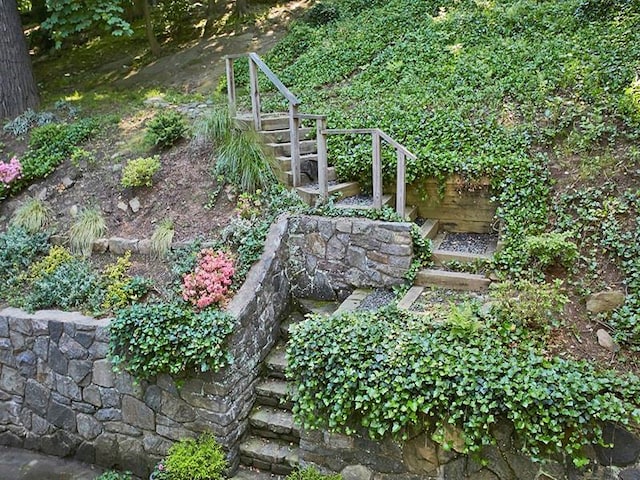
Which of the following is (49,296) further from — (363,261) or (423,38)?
(423,38)

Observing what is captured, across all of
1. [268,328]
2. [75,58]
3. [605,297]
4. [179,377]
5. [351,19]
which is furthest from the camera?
[75,58]

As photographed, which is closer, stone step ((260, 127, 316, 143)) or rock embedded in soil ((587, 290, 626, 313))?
A: rock embedded in soil ((587, 290, 626, 313))

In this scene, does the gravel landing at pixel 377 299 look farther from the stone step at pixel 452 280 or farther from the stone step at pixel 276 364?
the stone step at pixel 276 364

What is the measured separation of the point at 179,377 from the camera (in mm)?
4074

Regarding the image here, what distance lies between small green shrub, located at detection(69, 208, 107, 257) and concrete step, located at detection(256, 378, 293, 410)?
2.35 m

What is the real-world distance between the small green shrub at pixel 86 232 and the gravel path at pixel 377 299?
2.86 metres

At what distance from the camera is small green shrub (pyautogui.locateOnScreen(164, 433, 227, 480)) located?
389 cm

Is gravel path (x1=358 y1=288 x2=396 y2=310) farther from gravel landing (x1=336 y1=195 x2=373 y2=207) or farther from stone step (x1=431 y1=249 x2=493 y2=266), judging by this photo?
gravel landing (x1=336 y1=195 x2=373 y2=207)

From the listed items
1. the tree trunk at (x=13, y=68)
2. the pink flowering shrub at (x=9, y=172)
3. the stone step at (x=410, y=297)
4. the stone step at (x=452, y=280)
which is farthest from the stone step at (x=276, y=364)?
the tree trunk at (x=13, y=68)

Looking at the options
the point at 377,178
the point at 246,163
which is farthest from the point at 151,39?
the point at 377,178

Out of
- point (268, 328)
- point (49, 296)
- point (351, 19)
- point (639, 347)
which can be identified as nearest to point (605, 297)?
point (639, 347)

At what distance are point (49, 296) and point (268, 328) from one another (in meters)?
2.04

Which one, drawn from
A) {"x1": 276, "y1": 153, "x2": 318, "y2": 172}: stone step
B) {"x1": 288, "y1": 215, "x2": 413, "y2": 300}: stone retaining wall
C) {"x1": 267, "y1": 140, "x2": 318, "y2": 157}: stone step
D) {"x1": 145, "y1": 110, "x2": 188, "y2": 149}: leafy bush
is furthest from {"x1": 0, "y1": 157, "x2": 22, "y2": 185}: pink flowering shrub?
{"x1": 288, "y1": 215, "x2": 413, "y2": 300}: stone retaining wall

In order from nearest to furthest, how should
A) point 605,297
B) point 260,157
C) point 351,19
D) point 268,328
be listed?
point 605,297, point 268,328, point 260,157, point 351,19
